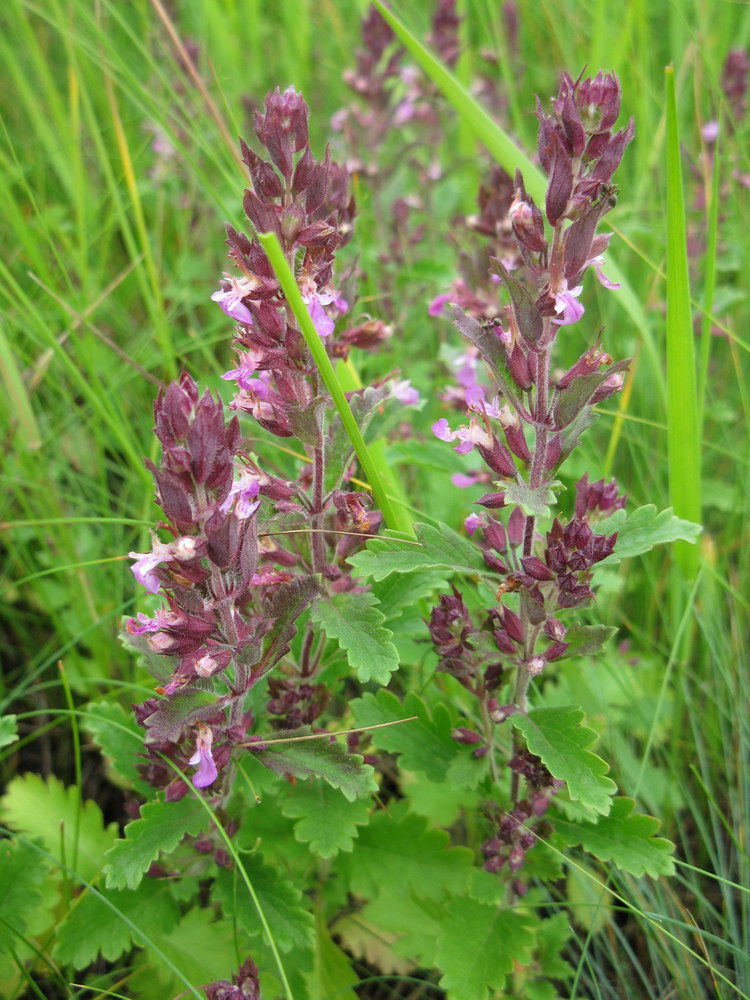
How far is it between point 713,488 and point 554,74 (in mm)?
3129

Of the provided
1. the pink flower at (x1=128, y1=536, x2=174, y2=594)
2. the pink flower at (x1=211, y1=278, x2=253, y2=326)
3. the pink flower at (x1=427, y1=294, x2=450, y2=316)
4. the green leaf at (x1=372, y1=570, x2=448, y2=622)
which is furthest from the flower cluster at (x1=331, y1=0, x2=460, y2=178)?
the pink flower at (x1=128, y1=536, x2=174, y2=594)

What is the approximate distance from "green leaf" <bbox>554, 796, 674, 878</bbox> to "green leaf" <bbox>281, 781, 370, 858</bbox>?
528 mm

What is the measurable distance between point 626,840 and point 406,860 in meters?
0.62

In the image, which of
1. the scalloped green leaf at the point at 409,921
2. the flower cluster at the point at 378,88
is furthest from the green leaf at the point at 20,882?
the flower cluster at the point at 378,88

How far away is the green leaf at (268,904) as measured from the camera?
6.17 ft

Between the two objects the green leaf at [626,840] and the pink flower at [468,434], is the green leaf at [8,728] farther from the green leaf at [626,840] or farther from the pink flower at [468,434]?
the green leaf at [626,840]

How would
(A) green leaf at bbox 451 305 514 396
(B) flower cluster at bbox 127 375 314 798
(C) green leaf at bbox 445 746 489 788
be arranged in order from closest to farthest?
(B) flower cluster at bbox 127 375 314 798
(A) green leaf at bbox 451 305 514 396
(C) green leaf at bbox 445 746 489 788

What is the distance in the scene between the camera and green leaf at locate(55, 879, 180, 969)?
196 cm

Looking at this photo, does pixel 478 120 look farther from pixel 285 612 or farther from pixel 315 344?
pixel 285 612

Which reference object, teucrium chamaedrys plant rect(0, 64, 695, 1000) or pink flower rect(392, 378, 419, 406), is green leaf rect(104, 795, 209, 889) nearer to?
teucrium chamaedrys plant rect(0, 64, 695, 1000)

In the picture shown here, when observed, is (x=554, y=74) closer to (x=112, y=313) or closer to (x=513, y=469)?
(x=112, y=313)

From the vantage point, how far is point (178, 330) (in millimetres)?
4262

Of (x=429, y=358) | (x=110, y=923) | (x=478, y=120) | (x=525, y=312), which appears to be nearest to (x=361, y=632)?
(x=525, y=312)

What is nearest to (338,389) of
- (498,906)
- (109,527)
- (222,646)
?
(222,646)
